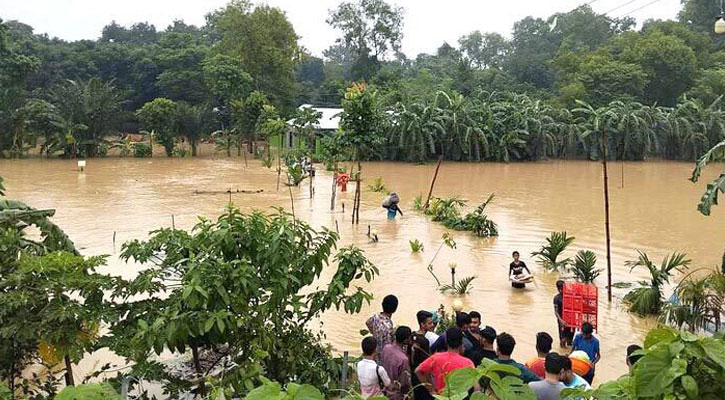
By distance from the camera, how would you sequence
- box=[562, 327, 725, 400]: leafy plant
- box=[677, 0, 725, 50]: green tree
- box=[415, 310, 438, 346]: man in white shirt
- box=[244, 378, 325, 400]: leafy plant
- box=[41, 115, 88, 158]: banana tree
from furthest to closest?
box=[677, 0, 725, 50]: green tree → box=[41, 115, 88, 158]: banana tree → box=[415, 310, 438, 346]: man in white shirt → box=[244, 378, 325, 400]: leafy plant → box=[562, 327, 725, 400]: leafy plant

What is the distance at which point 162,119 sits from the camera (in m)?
35.8

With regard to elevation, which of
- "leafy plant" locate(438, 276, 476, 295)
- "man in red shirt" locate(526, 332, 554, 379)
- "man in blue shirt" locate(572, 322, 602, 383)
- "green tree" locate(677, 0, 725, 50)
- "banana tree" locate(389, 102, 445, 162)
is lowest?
"leafy plant" locate(438, 276, 476, 295)

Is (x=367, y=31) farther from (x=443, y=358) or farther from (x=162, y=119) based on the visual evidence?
(x=443, y=358)

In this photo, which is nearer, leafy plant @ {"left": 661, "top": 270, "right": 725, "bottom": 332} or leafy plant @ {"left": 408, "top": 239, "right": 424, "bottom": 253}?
leafy plant @ {"left": 661, "top": 270, "right": 725, "bottom": 332}

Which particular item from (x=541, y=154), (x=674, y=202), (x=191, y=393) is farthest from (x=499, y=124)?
(x=191, y=393)

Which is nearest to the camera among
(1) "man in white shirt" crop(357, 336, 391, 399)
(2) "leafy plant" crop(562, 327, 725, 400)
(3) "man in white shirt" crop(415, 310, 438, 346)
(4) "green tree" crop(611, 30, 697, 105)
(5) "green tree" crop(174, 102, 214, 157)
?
(2) "leafy plant" crop(562, 327, 725, 400)

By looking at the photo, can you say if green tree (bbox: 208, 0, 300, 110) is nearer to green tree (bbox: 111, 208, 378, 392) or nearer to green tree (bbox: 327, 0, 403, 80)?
green tree (bbox: 327, 0, 403, 80)

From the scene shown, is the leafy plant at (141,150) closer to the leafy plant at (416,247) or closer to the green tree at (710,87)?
the leafy plant at (416,247)

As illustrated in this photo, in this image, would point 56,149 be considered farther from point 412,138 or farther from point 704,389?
point 704,389

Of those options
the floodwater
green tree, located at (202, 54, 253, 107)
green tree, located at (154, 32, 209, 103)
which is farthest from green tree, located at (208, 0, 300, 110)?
the floodwater

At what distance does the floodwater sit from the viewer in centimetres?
950

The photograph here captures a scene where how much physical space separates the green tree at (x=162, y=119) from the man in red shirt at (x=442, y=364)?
3300cm

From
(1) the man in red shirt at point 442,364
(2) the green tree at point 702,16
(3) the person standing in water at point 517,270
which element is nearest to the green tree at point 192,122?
(3) the person standing in water at point 517,270

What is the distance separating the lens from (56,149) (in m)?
32.5
